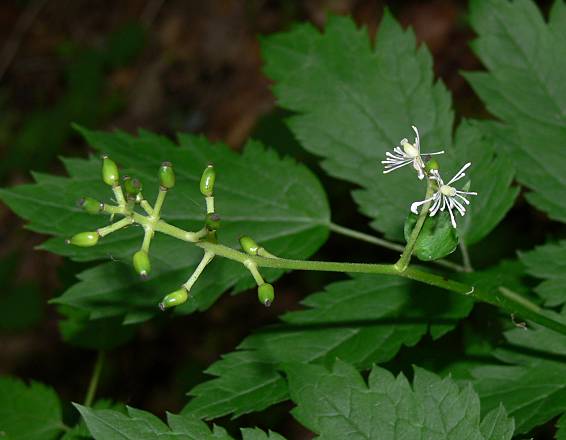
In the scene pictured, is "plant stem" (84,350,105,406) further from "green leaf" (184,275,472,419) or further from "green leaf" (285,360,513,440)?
"green leaf" (285,360,513,440)

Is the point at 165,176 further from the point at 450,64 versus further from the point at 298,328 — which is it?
the point at 450,64

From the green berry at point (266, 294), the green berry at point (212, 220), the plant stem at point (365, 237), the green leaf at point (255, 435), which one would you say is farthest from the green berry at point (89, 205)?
the plant stem at point (365, 237)

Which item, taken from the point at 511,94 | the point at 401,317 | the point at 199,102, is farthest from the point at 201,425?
the point at 199,102

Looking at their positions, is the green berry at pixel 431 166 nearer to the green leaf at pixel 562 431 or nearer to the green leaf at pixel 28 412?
the green leaf at pixel 562 431

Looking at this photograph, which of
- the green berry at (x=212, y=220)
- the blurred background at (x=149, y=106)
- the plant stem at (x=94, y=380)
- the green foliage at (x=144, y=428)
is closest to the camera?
the green berry at (x=212, y=220)

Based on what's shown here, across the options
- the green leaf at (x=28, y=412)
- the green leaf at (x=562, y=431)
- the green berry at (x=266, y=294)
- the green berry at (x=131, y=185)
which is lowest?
the green leaf at (x=28, y=412)

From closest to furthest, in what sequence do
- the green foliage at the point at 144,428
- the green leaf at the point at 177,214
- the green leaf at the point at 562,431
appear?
1. the green foliage at the point at 144,428
2. the green leaf at the point at 562,431
3. the green leaf at the point at 177,214
